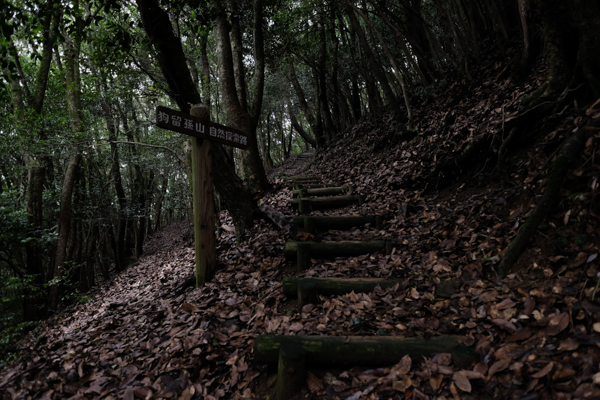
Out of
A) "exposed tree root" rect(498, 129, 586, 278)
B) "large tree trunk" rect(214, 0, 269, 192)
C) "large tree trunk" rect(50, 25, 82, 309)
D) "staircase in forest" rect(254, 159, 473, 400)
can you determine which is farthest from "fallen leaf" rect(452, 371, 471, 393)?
"large tree trunk" rect(50, 25, 82, 309)

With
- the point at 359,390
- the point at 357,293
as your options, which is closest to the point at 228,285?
the point at 357,293

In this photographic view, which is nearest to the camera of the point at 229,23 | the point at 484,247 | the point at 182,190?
the point at 484,247

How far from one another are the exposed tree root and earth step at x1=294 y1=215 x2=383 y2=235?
2.13 metres

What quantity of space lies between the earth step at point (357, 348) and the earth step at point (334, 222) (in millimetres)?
2490

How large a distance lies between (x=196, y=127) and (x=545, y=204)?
383 centimetres

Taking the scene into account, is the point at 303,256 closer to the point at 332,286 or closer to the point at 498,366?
the point at 332,286

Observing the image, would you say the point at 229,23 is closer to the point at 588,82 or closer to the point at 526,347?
the point at 588,82

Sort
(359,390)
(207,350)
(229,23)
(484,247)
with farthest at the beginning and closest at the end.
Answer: (229,23) → (484,247) → (207,350) → (359,390)

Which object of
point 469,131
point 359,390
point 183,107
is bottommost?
point 359,390

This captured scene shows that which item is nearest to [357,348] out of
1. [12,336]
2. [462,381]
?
[462,381]

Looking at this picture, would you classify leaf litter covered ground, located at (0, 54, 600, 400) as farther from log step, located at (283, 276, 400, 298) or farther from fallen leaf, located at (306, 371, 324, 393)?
log step, located at (283, 276, 400, 298)

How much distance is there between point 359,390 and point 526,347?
3.74 feet

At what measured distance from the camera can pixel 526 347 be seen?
2.12 m

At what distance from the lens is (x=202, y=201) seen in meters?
4.21
